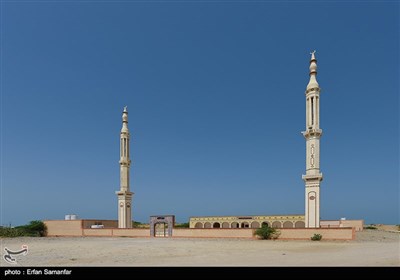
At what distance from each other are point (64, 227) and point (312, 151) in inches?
1205

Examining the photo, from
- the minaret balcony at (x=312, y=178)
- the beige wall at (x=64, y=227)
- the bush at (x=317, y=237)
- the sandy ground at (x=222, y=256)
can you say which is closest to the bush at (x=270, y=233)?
the bush at (x=317, y=237)

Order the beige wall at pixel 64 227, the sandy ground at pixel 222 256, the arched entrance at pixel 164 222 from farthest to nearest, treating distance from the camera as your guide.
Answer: the beige wall at pixel 64 227, the arched entrance at pixel 164 222, the sandy ground at pixel 222 256

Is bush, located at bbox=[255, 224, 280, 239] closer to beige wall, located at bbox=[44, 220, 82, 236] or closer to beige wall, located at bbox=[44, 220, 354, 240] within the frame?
beige wall, located at bbox=[44, 220, 354, 240]

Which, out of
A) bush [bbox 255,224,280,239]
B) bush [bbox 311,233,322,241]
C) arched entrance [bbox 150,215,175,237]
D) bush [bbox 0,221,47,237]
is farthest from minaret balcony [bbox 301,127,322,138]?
bush [bbox 0,221,47,237]

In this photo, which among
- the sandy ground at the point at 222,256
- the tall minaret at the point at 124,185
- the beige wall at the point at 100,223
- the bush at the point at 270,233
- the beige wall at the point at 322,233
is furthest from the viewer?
the tall minaret at the point at 124,185

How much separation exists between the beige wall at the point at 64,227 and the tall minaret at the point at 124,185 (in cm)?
512

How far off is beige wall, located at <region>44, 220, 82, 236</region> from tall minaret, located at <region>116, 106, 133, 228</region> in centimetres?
512

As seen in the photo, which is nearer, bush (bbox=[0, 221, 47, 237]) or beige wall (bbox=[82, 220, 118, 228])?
bush (bbox=[0, 221, 47, 237])

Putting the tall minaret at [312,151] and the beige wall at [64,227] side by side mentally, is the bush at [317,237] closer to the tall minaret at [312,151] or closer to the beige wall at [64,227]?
the tall minaret at [312,151]

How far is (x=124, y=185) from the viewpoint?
39719mm

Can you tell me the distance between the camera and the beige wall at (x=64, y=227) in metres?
37.0

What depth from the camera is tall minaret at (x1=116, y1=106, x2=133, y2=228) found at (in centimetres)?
3900
